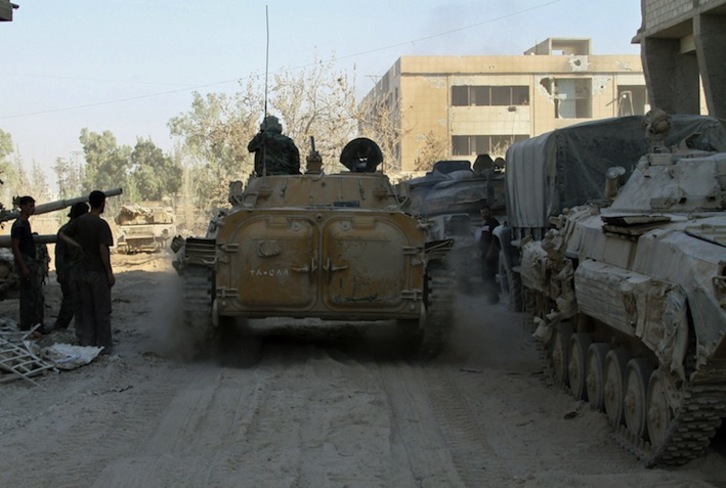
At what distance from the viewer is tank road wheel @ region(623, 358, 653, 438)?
6188mm

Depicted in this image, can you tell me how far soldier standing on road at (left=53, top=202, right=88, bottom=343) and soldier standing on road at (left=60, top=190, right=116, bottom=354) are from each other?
157mm

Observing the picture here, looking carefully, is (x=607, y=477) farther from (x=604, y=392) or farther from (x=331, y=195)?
(x=331, y=195)

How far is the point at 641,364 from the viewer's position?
633cm

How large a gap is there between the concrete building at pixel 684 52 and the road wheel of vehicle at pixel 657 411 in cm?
1267

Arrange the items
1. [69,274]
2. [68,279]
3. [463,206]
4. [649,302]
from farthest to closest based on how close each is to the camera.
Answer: [463,206] < [68,279] < [69,274] < [649,302]

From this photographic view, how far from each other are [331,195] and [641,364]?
518 centimetres

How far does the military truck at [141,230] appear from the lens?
27.6 metres

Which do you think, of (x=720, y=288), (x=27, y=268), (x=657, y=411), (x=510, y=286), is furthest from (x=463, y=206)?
(x=720, y=288)

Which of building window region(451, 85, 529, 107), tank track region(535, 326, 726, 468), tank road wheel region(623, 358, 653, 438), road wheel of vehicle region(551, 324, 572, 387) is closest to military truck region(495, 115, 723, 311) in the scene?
road wheel of vehicle region(551, 324, 572, 387)

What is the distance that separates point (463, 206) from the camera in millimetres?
17703

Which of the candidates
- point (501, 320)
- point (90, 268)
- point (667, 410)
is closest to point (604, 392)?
point (667, 410)

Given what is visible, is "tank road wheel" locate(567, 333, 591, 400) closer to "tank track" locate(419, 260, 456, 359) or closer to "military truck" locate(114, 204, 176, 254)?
"tank track" locate(419, 260, 456, 359)

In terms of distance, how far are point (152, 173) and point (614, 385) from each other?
139ft

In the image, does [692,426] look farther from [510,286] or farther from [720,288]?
[510,286]
